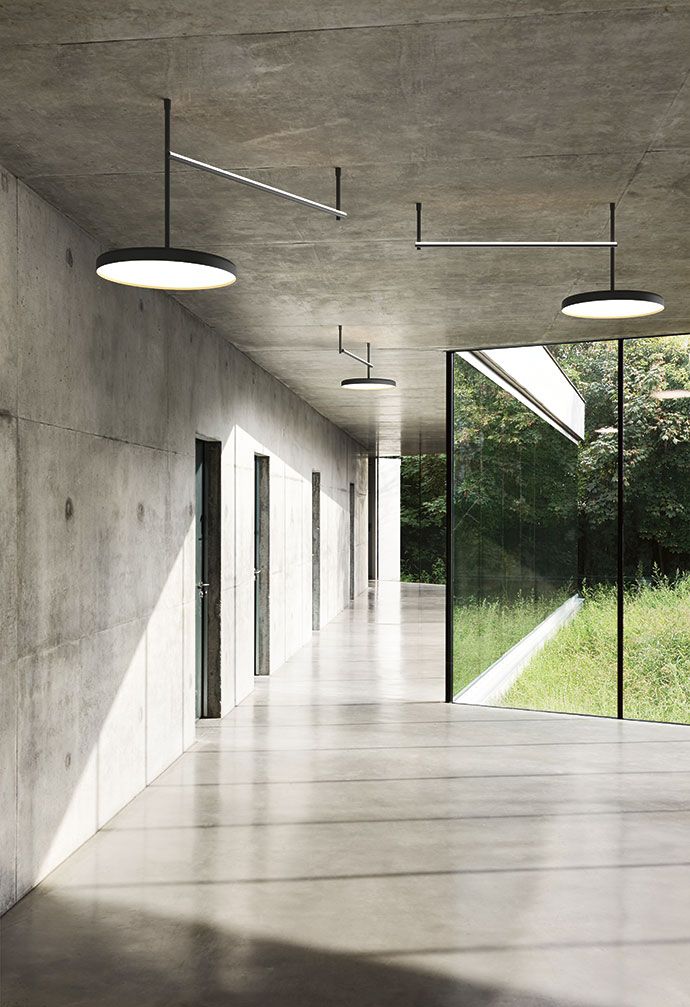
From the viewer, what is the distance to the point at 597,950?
13.3 feet

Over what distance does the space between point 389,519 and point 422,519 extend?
240 inches

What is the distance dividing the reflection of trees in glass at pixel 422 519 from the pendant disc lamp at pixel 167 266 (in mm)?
12854

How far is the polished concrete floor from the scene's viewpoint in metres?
3.79

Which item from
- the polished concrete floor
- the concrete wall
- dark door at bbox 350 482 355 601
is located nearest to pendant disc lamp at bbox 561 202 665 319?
the concrete wall

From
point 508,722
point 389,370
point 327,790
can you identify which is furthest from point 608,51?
point 389,370

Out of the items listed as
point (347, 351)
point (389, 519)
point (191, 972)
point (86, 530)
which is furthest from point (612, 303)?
point (389, 519)

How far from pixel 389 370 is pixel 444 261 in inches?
184

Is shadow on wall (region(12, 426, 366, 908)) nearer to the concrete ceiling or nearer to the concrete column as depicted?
the concrete ceiling

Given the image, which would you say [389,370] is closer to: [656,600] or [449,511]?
[449,511]

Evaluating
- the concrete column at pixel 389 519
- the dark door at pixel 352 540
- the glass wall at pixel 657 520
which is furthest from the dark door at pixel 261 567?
the concrete column at pixel 389 519

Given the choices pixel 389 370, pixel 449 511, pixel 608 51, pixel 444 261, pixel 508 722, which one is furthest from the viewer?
pixel 389 370

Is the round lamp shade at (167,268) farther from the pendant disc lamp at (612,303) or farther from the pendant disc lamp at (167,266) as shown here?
the pendant disc lamp at (612,303)

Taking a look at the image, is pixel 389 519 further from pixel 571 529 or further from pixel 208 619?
pixel 208 619

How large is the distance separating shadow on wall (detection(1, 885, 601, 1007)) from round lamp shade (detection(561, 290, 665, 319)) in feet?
9.59
